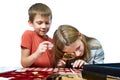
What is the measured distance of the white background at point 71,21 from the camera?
2250 millimetres

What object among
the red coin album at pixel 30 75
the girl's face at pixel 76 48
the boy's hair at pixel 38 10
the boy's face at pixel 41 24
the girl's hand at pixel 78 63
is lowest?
the girl's hand at pixel 78 63

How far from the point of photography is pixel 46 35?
89.8 inches

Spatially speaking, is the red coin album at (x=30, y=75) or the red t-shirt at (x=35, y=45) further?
the red t-shirt at (x=35, y=45)

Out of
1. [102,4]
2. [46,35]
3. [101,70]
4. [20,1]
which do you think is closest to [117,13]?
[102,4]

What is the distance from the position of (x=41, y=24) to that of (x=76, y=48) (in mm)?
410

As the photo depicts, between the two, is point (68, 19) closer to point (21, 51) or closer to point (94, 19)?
point (94, 19)

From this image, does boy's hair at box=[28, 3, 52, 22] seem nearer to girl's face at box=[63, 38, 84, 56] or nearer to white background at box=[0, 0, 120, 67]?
white background at box=[0, 0, 120, 67]

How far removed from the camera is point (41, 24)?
2258 mm

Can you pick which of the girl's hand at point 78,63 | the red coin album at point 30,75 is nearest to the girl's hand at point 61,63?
the girl's hand at point 78,63

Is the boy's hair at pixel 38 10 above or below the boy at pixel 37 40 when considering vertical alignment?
above

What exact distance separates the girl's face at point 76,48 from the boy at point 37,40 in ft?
0.55

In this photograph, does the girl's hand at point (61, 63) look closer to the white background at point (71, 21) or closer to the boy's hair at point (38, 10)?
the white background at point (71, 21)

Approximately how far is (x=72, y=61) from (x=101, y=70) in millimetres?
1027

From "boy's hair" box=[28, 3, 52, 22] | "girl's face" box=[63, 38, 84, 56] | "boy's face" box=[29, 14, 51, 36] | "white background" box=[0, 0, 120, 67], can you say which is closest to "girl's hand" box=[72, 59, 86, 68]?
"girl's face" box=[63, 38, 84, 56]
